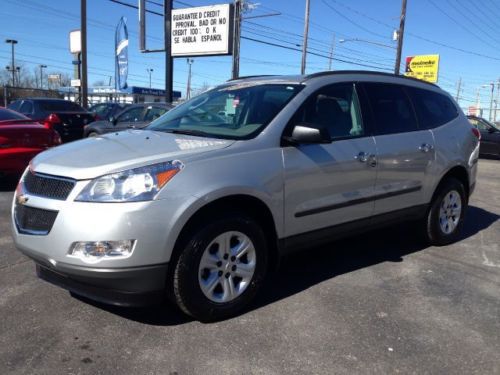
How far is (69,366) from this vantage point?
9.34 ft

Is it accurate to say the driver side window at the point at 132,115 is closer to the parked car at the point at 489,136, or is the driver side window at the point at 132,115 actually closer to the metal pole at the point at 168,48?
the metal pole at the point at 168,48

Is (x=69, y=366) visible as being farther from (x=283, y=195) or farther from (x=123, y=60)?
(x=123, y=60)

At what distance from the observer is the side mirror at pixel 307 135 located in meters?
3.62

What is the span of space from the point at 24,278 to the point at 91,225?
5.40 ft

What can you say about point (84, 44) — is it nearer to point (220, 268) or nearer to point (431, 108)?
point (431, 108)

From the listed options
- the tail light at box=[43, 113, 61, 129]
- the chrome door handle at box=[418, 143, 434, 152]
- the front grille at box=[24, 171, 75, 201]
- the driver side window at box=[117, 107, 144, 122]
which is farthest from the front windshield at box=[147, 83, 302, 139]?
the tail light at box=[43, 113, 61, 129]

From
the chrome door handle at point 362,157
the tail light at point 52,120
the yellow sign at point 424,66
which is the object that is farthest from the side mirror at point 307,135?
the yellow sign at point 424,66

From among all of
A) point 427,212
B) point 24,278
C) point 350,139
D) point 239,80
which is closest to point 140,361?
point 24,278

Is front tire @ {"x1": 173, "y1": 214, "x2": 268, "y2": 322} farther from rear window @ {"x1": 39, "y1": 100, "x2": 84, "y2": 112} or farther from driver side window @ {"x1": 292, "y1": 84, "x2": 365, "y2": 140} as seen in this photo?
rear window @ {"x1": 39, "y1": 100, "x2": 84, "y2": 112}

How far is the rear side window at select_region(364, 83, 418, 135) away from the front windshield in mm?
922

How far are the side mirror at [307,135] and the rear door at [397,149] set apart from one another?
0.95 m

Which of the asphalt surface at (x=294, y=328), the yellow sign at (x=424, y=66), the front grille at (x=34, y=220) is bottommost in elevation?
the asphalt surface at (x=294, y=328)

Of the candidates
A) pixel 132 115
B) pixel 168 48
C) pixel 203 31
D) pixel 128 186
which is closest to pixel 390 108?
pixel 128 186

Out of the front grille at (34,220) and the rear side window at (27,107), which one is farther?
the rear side window at (27,107)
